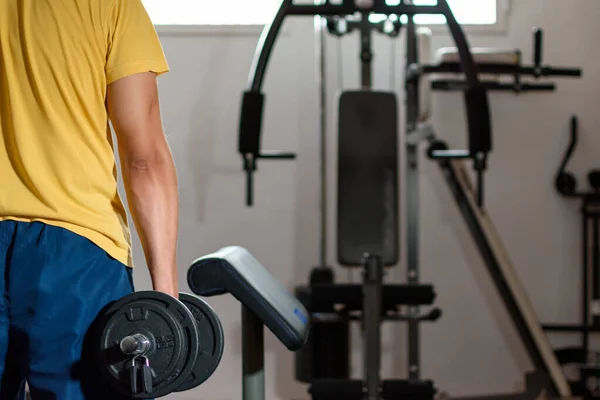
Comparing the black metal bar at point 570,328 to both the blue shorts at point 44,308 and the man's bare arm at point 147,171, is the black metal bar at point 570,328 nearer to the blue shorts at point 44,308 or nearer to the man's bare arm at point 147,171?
the man's bare arm at point 147,171

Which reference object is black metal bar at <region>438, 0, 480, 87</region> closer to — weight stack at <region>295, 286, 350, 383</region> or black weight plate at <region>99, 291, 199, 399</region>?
weight stack at <region>295, 286, 350, 383</region>

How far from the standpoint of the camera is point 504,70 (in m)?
3.06

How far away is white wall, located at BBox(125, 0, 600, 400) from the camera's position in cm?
367

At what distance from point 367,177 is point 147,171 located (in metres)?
2.00

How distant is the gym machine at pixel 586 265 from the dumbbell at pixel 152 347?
270cm

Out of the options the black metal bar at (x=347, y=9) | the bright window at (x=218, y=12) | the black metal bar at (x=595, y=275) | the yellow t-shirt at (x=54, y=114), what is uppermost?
the bright window at (x=218, y=12)

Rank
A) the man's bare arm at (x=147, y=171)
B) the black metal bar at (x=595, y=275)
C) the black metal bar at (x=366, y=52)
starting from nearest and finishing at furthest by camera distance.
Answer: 1. the man's bare arm at (x=147, y=171)
2. the black metal bar at (x=366, y=52)
3. the black metal bar at (x=595, y=275)

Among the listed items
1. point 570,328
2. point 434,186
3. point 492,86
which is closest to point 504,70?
point 492,86

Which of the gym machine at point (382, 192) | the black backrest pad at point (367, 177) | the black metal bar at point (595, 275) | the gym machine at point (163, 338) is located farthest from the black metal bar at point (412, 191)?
the gym machine at point (163, 338)

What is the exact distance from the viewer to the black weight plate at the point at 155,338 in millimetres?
1008

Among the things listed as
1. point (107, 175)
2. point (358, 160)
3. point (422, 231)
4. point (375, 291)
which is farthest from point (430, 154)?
point (107, 175)

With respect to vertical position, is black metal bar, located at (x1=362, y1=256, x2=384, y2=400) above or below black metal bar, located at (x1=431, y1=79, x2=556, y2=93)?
below

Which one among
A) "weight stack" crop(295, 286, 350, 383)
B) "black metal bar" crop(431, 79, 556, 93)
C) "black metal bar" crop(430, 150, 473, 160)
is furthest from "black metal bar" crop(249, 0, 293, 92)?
"weight stack" crop(295, 286, 350, 383)

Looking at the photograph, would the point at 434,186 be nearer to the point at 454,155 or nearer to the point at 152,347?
the point at 454,155
